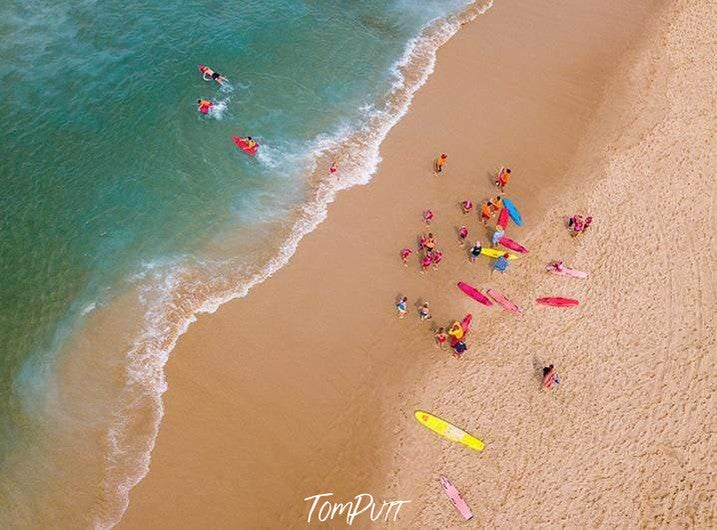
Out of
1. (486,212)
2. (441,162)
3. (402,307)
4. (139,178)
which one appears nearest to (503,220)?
(486,212)

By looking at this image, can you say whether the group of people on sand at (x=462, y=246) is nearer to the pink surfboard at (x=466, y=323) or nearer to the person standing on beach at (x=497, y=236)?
the person standing on beach at (x=497, y=236)

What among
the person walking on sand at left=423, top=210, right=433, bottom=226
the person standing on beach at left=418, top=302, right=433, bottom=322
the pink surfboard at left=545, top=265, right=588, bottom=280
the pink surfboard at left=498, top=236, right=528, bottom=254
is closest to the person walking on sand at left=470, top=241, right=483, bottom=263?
the pink surfboard at left=498, top=236, right=528, bottom=254

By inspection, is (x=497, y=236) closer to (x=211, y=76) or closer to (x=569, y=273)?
(x=569, y=273)

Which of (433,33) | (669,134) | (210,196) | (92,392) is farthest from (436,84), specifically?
(92,392)

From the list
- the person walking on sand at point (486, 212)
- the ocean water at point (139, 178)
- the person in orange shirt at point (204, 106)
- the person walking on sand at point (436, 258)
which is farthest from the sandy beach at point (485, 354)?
the person in orange shirt at point (204, 106)

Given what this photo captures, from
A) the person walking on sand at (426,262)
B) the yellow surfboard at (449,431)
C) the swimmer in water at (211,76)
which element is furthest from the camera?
the swimmer in water at (211,76)

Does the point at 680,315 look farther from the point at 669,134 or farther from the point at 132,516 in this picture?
the point at 132,516

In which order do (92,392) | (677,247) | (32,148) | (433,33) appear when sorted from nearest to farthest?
1. (92,392)
2. (677,247)
3. (32,148)
4. (433,33)
